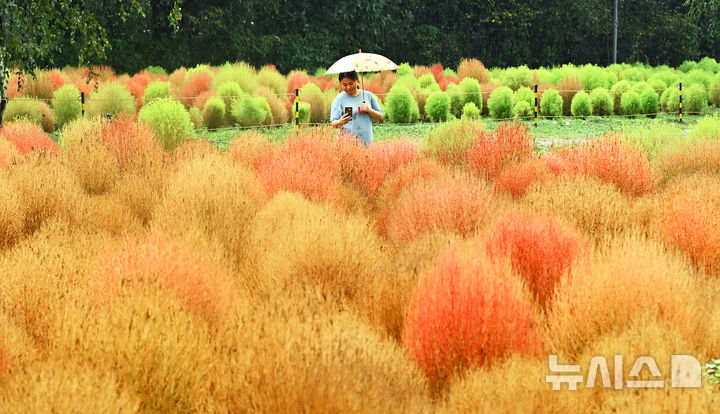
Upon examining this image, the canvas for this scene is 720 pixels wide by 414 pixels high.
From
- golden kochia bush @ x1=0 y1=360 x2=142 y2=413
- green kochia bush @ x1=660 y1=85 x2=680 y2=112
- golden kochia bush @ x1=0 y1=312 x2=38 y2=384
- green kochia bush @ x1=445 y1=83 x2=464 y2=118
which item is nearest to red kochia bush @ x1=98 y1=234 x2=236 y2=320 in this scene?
golden kochia bush @ x1=0 y1=312 x2=38 y2=384

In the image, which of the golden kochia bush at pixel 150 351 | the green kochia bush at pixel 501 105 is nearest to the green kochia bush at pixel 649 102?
the green kochia bush at pixel 501 105

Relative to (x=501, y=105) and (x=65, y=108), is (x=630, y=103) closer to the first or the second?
(x=501, y=105)

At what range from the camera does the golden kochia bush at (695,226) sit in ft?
19.4

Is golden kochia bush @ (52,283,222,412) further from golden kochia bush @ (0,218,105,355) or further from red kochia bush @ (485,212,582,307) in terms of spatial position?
red kochia bush @ (485,212,582,307)

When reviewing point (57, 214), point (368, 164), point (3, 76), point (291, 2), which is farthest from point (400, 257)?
point (291, 2)

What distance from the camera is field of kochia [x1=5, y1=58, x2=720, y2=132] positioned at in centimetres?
1723

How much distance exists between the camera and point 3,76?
36.7 ft

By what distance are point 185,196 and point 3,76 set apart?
5.72 meters

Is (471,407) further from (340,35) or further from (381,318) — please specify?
(340,35)

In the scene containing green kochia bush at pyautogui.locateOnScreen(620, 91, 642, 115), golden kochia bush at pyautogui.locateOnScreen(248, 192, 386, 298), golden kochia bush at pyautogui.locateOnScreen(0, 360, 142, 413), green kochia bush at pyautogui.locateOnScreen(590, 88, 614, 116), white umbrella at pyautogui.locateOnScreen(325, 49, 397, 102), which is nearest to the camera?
golden kochia bush at pyautogui.locateOnScreen(0, 360, 142, 413)

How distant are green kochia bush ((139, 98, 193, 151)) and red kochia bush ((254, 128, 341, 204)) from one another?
6.98 ft

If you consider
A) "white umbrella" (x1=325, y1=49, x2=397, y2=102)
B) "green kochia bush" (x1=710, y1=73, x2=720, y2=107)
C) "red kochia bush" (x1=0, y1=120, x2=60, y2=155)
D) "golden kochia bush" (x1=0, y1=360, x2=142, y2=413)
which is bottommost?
"green kochia bush" (x1=710, y1=73, x2=720, y2=107)

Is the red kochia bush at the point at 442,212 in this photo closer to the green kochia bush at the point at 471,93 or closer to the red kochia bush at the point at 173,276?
the red kochia bush at the point at 173,276

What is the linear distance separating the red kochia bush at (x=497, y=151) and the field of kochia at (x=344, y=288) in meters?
0.52
